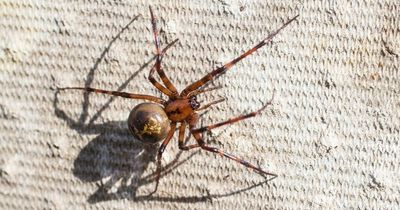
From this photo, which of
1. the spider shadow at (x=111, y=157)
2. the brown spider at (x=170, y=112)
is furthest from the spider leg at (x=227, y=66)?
the spider shadow at (x=111, y=157)

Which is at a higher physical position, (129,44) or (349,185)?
(129,44)

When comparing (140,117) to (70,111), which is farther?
(70,111)

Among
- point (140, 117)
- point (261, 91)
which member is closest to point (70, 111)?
point (140, 117)

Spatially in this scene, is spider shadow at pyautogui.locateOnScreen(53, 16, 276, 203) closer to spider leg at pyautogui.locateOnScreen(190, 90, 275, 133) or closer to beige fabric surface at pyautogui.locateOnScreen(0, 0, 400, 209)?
beige fabric surface at pyautogui.locateOnScreen(0, 0, 400, 209)

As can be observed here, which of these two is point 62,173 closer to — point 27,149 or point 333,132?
point 27,149

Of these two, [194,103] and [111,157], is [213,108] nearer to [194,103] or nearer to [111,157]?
[194,103]

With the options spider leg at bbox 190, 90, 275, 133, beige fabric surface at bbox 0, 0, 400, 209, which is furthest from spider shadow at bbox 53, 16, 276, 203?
spider leg at bbox 190, 90, 275, 133
